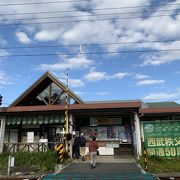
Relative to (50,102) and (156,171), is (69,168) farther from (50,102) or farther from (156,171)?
(50,102)

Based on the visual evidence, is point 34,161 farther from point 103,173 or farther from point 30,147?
point 103,173

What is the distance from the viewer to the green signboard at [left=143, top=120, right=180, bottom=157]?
15.3 meters

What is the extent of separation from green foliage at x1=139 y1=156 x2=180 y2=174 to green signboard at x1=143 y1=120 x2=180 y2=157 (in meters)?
0.60

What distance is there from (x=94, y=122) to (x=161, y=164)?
22.2 ft

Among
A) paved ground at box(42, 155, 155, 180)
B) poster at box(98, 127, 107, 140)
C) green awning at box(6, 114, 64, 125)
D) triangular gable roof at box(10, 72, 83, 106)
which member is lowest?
paved ground at box(42, 155, 155, 180)

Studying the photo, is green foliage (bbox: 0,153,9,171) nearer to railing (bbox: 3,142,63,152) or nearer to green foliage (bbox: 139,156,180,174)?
railing (bbox: 3,142,63,152)

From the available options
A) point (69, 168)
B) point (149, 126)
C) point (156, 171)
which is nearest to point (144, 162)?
point (156, 171)

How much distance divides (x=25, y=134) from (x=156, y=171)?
36.1 feet

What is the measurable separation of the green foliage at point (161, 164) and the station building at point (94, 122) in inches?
32.5

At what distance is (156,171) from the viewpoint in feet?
41.9

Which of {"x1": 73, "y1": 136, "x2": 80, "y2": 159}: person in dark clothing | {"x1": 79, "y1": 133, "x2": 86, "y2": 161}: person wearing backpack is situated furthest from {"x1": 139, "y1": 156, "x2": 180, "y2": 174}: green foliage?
{"x1": 73, "y1": 136, "x2": 80, "y2": 159}: person in dark clothing

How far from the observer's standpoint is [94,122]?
19.4 m

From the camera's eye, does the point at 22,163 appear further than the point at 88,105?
No

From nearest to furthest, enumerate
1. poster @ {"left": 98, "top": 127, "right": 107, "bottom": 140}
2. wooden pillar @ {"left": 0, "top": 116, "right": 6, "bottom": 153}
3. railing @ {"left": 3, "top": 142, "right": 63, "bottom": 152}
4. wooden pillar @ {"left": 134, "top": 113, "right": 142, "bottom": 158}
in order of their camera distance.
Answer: wooden pillar @ {"left": 134, "top": 113, "right": 142, "bottom": 158}, wooden pillar @ {"left": 0, "top": 116, "right": 6, "bottom": 153}, railing @ {"left": 3, "top": 142, "right": 63, "bottom": 152}, poster @ {"left": 98, "top": 127, "right": 107, "bottom": 140}
